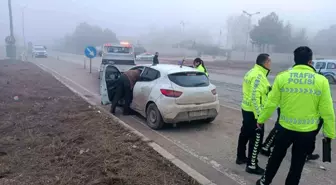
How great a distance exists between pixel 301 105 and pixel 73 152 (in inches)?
150

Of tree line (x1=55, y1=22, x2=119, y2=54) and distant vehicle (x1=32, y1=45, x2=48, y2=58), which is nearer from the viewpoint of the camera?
distant vehicle (x1=32, y1=45, x2=48, y2=58)

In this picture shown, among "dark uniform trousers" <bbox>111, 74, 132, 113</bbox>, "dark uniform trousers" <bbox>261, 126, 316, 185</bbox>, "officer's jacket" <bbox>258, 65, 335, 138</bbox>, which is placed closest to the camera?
"officer's jacket" <bbox>258, 65, 335, 138</bbox>

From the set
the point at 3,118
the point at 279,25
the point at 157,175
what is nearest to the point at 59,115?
the point at 3,118

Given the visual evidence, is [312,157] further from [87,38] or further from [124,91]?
[87,38]

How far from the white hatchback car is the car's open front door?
1.55 meters

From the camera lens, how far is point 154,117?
23.0ft

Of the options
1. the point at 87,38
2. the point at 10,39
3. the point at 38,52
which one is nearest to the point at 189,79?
the point at 10,39

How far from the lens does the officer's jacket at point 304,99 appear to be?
333 cm

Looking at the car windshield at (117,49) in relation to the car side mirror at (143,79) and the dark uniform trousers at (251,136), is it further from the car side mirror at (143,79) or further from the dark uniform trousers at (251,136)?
the dark uniform trousers at (251,136)

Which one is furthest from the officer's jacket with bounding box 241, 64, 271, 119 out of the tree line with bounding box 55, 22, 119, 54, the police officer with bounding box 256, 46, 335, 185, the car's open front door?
the tree line with bounding box 55, 22, 119, 54

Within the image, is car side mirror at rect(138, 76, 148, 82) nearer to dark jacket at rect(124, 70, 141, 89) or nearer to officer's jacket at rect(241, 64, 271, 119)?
dark jacket at rect(124, 70, 141, 89)

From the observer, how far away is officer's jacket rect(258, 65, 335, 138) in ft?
10.9

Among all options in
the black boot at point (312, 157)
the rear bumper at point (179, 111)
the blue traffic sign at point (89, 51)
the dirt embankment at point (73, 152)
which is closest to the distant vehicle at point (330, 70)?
the blue traffic sign at point (89, 51)

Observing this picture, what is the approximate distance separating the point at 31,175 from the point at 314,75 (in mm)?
4057
